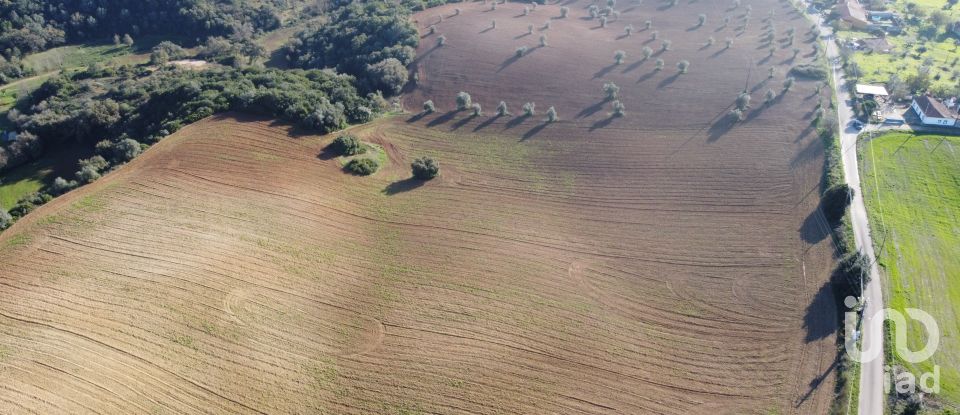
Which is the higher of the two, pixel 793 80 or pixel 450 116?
pixel 450 116

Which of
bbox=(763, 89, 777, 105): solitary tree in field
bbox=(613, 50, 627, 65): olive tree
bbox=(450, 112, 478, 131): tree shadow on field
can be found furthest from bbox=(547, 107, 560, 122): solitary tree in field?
bbox=(763, 89, 777, 105): solitary tree in field

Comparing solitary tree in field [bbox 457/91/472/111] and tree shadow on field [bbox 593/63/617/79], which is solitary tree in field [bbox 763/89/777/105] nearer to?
tree shadow on field [bbox 593/63/617/79]

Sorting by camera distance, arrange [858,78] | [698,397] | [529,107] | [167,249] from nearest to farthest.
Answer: [698,397] → [167,249] → [529,107] → [858,78]

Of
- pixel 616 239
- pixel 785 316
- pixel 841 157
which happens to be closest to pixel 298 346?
pixel 616 239

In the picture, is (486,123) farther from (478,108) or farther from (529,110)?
(529,110)

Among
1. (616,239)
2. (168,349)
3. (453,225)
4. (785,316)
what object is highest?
(168,349)

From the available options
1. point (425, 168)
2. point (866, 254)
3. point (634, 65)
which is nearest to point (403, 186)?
point (425, 168)

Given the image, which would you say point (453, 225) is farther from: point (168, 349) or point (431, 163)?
point (168, 349)
